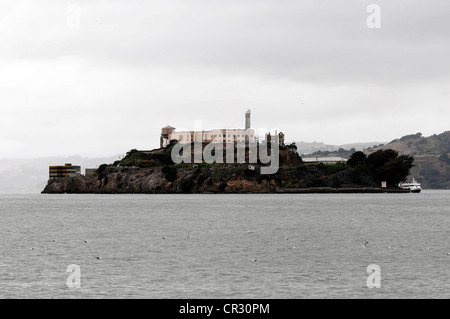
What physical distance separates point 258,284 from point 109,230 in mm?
50926

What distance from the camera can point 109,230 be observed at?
87938 millimetres

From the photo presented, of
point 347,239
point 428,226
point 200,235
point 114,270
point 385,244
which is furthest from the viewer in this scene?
point 428,226

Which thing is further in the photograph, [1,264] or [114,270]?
[1,264]

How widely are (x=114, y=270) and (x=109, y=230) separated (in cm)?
4159
